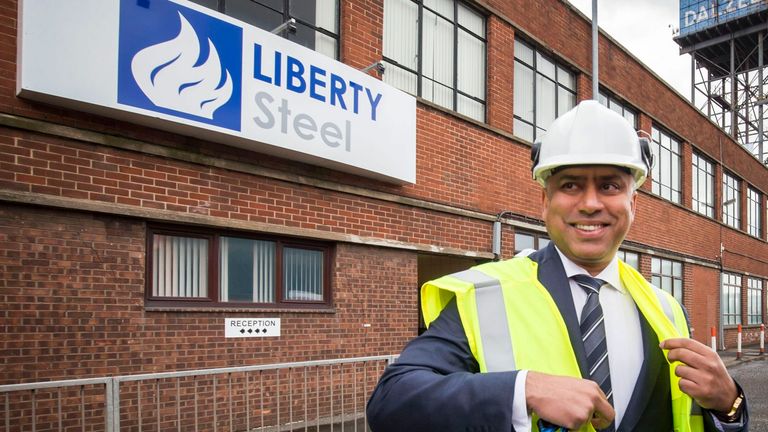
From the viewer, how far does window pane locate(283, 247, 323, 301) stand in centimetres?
774

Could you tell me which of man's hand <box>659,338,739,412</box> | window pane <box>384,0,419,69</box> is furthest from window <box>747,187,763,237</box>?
man's hand <box>659,338,739,412</box>

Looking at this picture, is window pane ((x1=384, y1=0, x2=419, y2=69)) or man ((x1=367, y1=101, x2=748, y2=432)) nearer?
man ((x1=367, y1=101, x2=748, y2=432))

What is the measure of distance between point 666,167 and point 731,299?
23.8ft

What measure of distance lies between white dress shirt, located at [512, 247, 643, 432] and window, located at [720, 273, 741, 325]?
871 inches

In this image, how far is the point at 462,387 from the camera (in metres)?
1.31

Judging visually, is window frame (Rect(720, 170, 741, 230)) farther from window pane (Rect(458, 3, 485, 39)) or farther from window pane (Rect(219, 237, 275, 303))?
window pane (Rect(219, 237, 275, 303))

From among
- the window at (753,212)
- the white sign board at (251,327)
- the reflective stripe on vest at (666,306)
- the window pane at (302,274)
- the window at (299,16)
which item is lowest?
the white sign board at (251,327)

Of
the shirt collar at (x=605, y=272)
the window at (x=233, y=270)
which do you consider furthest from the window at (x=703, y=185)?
the shirt collar at (x=605, y=272)

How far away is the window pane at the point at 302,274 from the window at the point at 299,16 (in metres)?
2.60

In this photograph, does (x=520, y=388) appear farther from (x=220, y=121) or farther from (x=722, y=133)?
(x=722, y=133)

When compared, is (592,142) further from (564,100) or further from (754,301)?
(754,301)

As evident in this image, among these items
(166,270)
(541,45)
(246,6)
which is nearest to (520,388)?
(166,270)

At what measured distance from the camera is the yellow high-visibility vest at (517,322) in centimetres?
146

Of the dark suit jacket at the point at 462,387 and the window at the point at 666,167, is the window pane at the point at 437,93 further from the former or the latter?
the window at the point at 666,167
